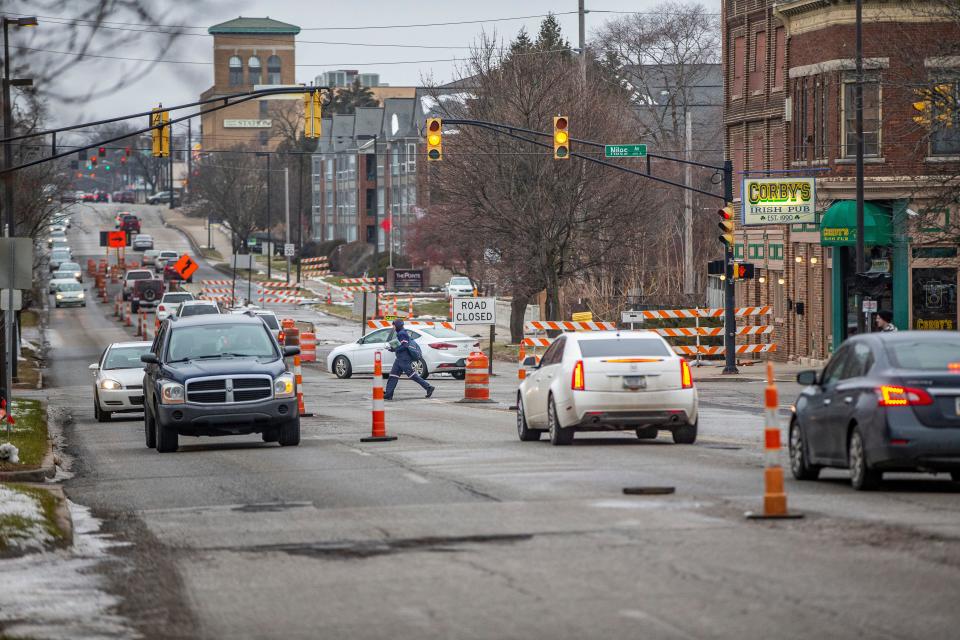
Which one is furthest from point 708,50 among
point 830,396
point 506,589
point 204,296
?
point 506,589

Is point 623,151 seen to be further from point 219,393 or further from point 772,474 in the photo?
point 772,474

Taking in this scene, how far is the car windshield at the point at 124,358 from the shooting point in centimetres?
3359

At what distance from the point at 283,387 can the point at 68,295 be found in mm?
72971

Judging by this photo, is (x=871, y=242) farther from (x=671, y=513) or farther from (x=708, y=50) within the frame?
(x=708, y=50)

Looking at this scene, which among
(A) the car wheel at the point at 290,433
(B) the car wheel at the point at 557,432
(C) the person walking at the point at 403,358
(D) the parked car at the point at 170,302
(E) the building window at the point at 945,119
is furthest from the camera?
(D) the parked car at the point at 170,302

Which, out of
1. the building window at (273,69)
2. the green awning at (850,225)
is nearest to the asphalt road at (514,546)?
the building window at (273,69)

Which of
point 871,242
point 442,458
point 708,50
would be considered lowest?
point 442,458

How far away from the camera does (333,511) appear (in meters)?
14.7

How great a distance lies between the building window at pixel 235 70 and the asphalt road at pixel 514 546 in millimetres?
3393

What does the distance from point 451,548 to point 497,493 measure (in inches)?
147

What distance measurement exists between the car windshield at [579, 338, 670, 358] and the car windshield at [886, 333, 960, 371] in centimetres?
627

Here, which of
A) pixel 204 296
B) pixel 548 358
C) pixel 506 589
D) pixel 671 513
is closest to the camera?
Answer: pixel 506 589

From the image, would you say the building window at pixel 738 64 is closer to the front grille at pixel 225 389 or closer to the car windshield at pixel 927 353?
the front grille at pixel 225 389

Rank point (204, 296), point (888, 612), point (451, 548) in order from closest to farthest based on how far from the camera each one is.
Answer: point (888, 612)
point (451, 548)
point (204, 296)
